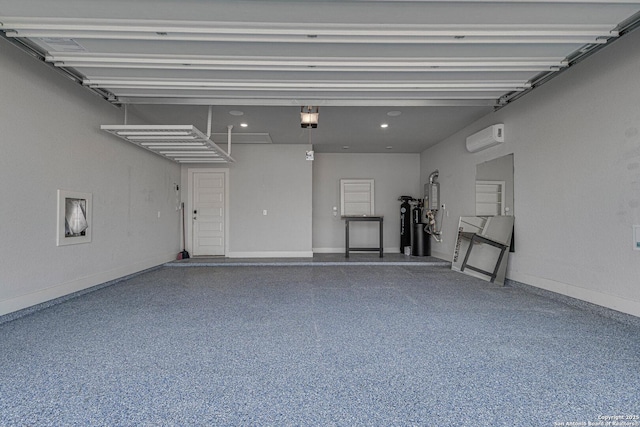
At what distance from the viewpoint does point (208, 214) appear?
790 cm

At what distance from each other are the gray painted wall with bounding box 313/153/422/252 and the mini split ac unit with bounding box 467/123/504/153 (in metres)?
2.98

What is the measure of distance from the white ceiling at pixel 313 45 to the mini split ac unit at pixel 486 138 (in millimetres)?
557

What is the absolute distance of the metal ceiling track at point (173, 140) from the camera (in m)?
4.51

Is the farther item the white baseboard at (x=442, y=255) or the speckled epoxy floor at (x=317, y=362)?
the white baseboard at (x=442, y=255)

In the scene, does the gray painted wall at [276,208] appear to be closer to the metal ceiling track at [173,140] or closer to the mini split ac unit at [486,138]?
the metal ceiling track at [173,140]

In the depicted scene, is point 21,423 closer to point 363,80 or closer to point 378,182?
point 363,80

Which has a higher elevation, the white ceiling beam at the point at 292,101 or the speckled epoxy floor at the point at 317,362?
the white ceiling beam at the point at 292,101

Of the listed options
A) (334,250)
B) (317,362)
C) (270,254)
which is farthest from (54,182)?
(334,250)

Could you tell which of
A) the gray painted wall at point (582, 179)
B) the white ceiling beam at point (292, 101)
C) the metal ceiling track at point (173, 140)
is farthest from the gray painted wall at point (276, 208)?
the gray painted wall at point (582, 179)

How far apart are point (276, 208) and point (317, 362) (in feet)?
19.3

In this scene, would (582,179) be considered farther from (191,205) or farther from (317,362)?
(191,205)

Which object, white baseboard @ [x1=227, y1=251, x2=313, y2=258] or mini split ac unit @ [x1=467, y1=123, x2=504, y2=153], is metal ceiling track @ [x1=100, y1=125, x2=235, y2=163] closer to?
white baseboard @ [x1=227, y1=251, x2=313, y2=258]

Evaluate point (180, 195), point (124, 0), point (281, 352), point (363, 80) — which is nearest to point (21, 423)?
point (281, 352)

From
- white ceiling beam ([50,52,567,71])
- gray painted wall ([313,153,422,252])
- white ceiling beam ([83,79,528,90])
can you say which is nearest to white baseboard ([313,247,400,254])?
gray painted wall ([313,153,422,252])
